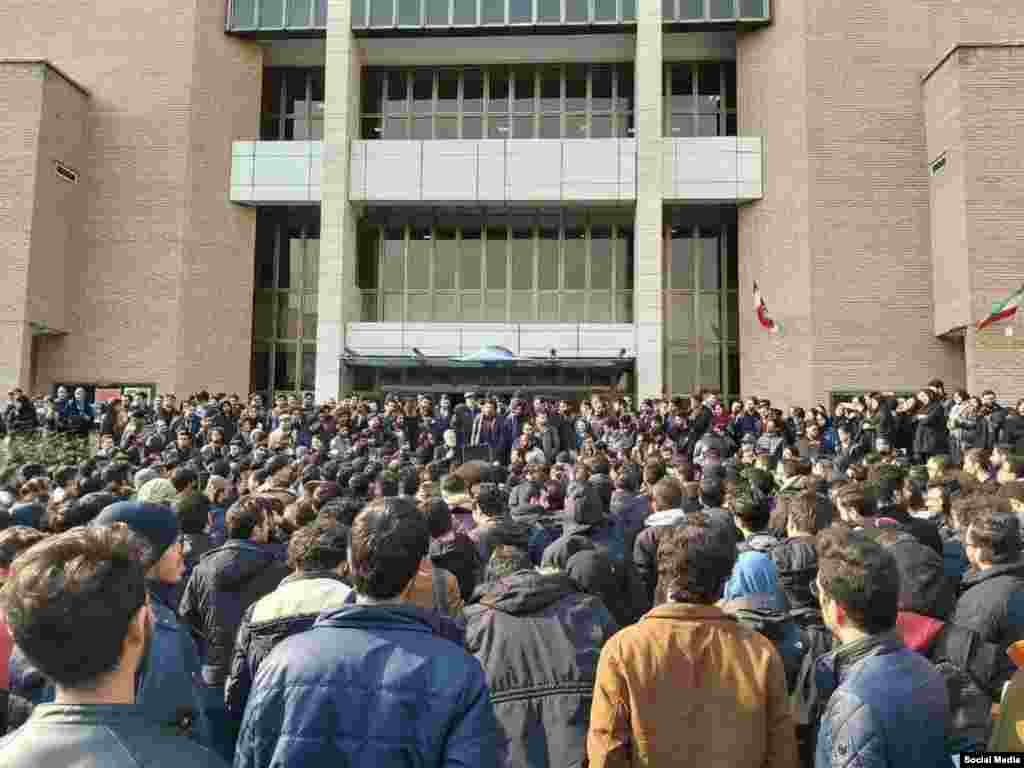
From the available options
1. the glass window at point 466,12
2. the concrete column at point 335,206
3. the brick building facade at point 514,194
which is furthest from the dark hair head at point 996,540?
the glass window at point 466,12

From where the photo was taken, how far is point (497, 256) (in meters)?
27.0

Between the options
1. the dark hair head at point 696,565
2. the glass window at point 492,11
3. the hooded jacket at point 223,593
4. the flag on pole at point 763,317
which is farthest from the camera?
the glass window at point 492,11

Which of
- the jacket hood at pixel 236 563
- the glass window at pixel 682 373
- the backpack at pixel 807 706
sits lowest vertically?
the backpack at pixel 807 706

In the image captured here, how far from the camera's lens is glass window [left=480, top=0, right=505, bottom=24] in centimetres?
2456

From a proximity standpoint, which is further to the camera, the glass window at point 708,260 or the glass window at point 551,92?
the glass window at point 551,92

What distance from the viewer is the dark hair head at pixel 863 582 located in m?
2.53

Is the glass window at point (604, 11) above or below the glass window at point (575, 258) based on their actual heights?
above

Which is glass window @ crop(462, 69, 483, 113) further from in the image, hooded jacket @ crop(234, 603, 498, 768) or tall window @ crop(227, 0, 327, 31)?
hooded jacket @ crop(234, 603, 498, 768)

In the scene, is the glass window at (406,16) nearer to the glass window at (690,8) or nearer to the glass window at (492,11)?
the glass window at (492,11)

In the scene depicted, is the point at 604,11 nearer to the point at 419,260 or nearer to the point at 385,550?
the point at 419,260

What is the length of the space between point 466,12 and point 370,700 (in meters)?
25.7

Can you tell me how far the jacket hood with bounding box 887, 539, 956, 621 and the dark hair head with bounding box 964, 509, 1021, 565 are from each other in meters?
0.28

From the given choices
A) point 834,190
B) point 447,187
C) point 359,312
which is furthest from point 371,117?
point 834,190

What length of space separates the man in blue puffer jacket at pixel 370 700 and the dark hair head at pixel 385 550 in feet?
0.43
